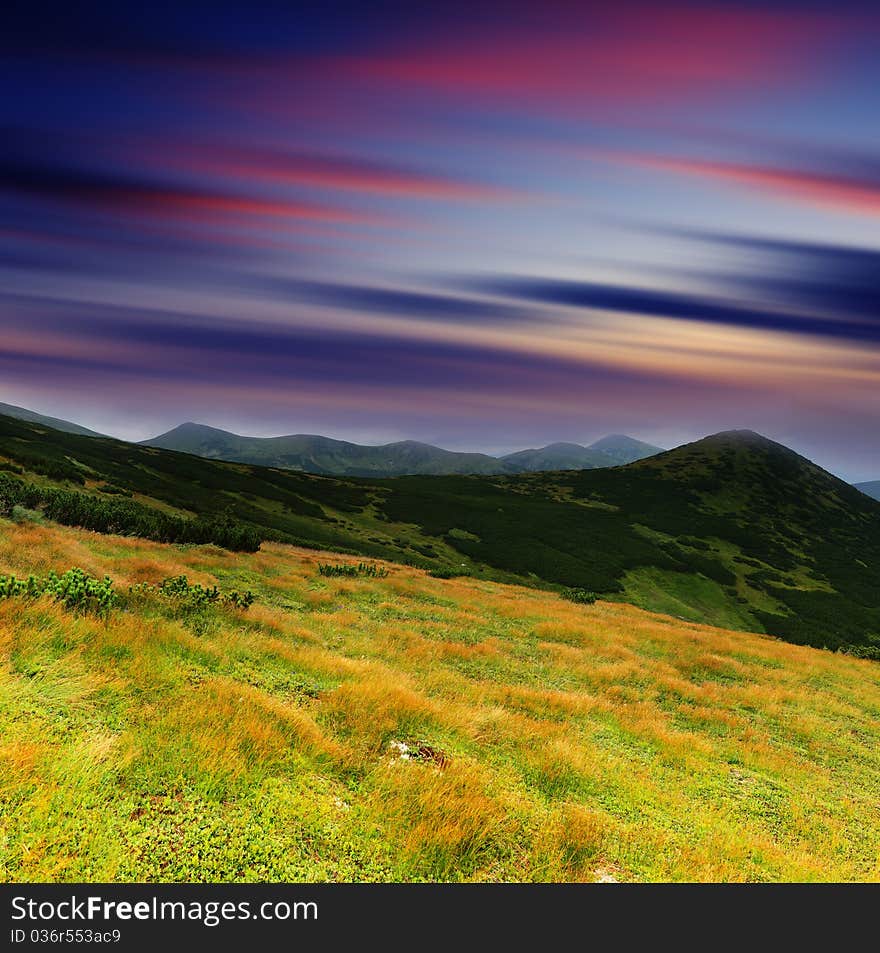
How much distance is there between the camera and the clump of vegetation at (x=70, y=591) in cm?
790

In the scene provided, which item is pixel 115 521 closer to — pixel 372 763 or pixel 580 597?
pixel 372 763

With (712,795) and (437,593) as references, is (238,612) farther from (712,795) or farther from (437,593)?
(437,593)

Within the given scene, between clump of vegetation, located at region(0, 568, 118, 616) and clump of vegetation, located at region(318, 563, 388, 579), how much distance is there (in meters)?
13.0

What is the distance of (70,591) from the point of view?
852 centimetres

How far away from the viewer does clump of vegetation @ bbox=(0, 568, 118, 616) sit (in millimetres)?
7898

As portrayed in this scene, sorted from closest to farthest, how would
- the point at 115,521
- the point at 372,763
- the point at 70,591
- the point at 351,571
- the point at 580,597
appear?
the point at 372,763
the point at 70,591
the point at 115,521
the point at 351,571
the point at 580,597

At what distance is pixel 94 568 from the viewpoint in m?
13.3

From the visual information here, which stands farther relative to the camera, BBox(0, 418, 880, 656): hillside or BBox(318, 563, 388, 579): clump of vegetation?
BBox(0, 418, 880, 656): hillside

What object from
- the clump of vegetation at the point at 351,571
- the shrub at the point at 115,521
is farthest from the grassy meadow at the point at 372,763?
the shrub at the point at 115,521

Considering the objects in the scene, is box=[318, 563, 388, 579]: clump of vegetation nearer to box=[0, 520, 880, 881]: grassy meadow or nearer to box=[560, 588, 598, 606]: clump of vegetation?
box=[0, 520, 880, 881]: grassy meadow

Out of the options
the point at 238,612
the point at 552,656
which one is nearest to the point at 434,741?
the point at 238,612

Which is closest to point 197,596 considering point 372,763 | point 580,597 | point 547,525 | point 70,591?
point 70,591

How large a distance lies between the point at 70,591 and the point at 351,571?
15.3m

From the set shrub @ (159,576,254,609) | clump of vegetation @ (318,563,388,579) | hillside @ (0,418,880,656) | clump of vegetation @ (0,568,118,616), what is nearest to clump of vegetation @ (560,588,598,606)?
clump of vegetation @ (318,563,388,579)
